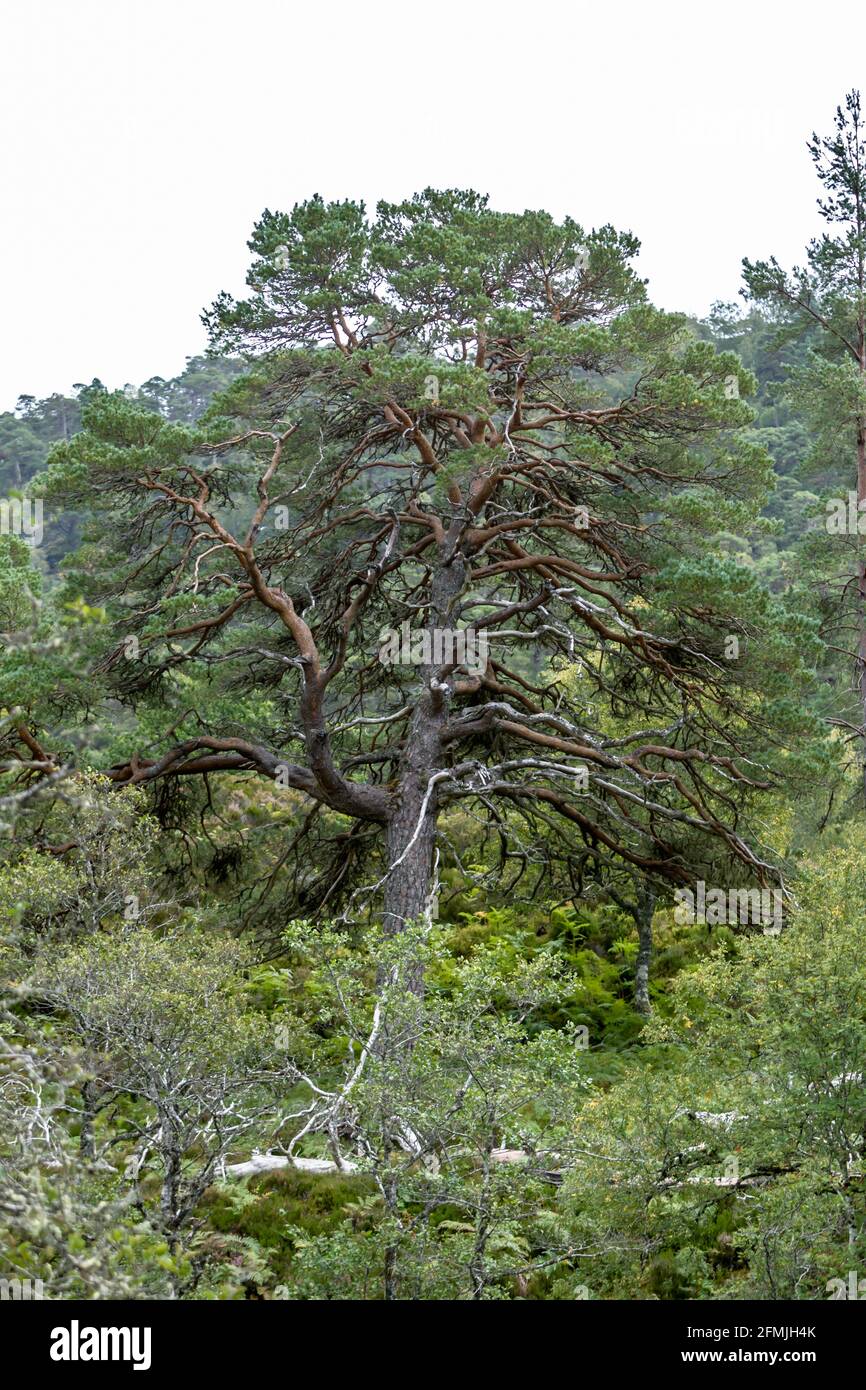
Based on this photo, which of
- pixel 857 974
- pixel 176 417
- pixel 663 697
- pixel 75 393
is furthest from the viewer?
pixel 75 393

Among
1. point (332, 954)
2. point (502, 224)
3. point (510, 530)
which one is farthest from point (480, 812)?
point (332, 954)

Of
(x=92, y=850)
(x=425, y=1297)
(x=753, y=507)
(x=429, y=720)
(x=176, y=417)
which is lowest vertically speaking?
(x=425, y=1297)

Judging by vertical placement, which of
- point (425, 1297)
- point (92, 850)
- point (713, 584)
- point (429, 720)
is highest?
point (713, 584)

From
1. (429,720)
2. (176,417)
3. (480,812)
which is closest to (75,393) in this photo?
(176,417)

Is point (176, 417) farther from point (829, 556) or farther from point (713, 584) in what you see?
point (713, 584)

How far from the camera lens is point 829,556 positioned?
19.0 m

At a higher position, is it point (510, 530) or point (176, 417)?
point (176, 417)

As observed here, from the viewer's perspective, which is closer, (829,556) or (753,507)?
(753,507)

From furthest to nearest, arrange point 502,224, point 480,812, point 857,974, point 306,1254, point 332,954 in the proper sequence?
point 480,812, point 502,224, point 332,954, point 306,1254, point 857,974

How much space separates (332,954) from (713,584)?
21.6 ft

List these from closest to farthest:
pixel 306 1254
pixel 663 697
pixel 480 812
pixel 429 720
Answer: pixel 306 1254, pixel 429 720, pixel 663 697, pixel 480 812

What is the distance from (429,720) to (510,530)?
108 inches

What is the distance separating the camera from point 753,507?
14.7 m

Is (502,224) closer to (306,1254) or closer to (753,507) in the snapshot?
(753,507)
